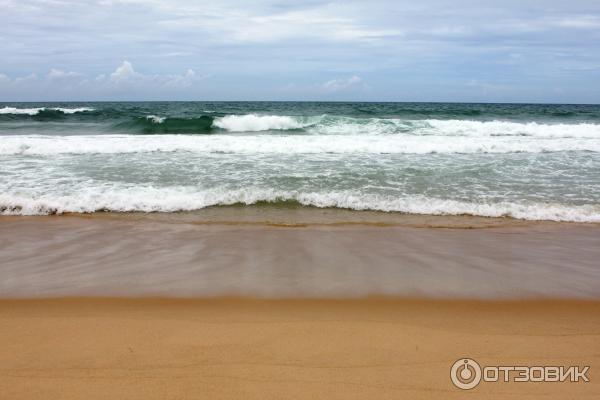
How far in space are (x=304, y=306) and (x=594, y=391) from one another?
1.94 m

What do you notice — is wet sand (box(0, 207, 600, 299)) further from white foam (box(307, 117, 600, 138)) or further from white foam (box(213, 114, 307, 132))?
white foam (box(213, 114, 307, 132))

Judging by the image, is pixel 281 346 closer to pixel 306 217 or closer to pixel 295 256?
pixel 295 256

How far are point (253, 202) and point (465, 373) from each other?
4.85 metres

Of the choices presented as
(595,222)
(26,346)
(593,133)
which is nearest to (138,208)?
(26,346)

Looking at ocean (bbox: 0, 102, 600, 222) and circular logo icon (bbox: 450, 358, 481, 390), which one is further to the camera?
ocean (bbox: 0, 102, 600, 222)

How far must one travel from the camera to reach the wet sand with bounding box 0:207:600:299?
3.78 metres

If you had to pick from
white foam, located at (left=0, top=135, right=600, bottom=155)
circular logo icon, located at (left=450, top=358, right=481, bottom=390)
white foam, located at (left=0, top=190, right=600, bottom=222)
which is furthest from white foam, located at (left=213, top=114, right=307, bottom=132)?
circular logo icon, located at (left=450, top=358, right=481, bottom=390)

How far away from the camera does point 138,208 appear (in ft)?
21.7

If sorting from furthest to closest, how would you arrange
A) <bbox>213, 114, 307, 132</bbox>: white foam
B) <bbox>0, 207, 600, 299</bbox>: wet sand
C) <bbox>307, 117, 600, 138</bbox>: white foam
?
1. <bbox>213, 114, 307, 132</bbox>: white foam
2. <bbox>307, 117, 600, 138</bbox>: white foam
3. <bbox>0, 207, 600, 299</bbox>: wet sand

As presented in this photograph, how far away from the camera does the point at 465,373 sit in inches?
99.3

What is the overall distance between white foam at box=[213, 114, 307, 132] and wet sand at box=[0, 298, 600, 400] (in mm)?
19854

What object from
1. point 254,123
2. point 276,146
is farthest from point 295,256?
point 254,123

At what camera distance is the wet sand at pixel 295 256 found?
3779 mm

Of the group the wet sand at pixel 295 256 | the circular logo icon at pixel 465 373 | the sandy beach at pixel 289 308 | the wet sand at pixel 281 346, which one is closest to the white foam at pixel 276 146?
the wet sand at pixel 295 256
